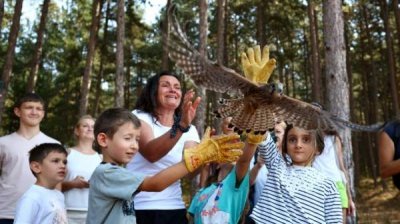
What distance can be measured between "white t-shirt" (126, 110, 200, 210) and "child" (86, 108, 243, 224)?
0.54 meters

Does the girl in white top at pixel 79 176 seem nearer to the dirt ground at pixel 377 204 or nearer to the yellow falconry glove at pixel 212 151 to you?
the yellow falconry glove at pixel 212 151

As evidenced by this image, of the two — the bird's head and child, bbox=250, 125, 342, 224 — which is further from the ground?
the bird's head

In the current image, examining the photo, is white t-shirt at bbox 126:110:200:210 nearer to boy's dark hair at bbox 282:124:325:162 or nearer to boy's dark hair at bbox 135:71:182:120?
boy's dark hair at bbox 135:71:182:120

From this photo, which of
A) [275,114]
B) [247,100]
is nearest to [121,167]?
[247,100]

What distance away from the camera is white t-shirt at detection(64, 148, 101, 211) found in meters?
4.30

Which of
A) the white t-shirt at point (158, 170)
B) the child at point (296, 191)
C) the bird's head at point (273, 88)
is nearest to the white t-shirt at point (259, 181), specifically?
the child at point (296, 191)

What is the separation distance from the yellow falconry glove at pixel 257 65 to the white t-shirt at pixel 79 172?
2125 millimetres

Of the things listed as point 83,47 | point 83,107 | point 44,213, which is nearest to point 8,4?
point 83,47

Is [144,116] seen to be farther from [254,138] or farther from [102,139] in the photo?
[254,138]

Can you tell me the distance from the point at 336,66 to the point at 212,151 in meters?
6.09

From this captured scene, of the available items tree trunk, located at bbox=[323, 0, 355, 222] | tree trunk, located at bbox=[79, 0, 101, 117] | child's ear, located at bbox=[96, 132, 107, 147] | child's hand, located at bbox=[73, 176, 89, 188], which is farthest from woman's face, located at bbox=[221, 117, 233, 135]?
tree trunk, located at bbox=[79, 0, 101, 117]

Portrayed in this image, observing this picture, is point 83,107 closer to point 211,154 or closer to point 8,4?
point 8,4

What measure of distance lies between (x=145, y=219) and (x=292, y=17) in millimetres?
21835

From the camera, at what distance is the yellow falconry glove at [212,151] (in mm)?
2385
